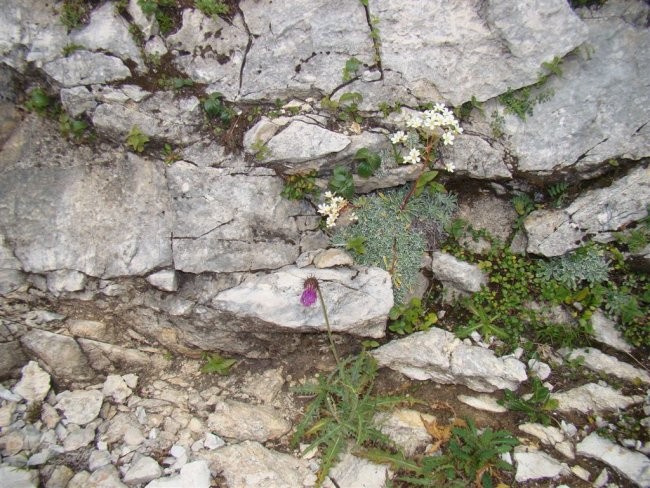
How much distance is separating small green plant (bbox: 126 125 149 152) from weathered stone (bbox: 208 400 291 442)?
3.01 metres

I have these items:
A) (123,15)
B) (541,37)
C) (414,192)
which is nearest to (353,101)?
(414,192)

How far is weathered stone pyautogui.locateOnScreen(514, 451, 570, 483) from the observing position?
4.12 meters

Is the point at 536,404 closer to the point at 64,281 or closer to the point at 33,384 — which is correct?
the point at 64,281

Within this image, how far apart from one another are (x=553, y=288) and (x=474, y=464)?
82.8 inches

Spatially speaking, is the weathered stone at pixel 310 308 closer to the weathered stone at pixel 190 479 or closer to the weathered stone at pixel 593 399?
the weathered stone at pixel 190 479

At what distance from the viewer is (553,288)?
4895 millimetres

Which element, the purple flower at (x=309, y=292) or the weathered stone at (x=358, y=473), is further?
the purple flower at (x=309, y=292)

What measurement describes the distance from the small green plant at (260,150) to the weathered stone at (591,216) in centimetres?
309

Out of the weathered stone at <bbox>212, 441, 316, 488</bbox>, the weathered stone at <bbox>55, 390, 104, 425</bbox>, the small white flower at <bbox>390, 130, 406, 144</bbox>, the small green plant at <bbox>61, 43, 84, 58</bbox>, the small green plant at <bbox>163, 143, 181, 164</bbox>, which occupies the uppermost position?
the small green plant at <bbox>61, 43, 84, 58</bbox>

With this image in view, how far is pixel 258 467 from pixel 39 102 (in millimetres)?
4627

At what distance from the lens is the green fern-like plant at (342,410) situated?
4379 millimetres

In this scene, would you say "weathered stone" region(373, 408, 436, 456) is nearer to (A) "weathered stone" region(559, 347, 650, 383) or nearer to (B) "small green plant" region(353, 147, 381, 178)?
(A) "weathered stone" region(559, 347, 650, 383)

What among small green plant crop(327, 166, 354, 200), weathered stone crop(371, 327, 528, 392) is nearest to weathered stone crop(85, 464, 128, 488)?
weathered stone crop(371, 327, 528, 392)

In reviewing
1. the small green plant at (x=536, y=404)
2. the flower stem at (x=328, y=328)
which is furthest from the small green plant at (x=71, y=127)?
the small green plant at (x=536, y=404)
